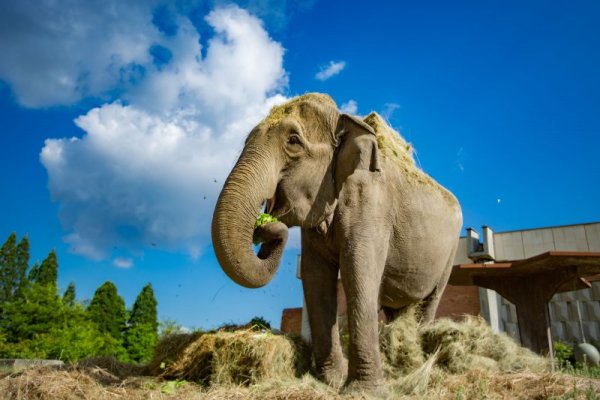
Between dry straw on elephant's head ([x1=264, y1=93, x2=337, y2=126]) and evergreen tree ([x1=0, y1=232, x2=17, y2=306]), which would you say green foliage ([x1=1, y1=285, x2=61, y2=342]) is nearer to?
evergreen tree ([x1=0, y1=232, x2=17, y2=306])

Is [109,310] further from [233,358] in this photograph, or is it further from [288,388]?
[288,388]

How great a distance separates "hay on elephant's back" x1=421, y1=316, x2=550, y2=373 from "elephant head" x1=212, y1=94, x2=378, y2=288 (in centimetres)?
186

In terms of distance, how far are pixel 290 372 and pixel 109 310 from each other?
36.6 meters

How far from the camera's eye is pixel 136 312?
1439 inches

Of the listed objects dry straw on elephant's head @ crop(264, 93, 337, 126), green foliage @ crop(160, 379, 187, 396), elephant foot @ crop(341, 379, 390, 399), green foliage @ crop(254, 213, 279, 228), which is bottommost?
green foliage @ crop(160, 379, 187, 396)

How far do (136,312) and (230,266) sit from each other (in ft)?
118

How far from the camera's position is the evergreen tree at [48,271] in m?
43.3

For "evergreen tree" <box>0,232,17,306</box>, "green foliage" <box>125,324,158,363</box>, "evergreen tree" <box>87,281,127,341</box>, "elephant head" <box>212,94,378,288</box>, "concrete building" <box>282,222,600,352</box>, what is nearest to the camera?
"elephant head" <box>212,94,378,288</box>

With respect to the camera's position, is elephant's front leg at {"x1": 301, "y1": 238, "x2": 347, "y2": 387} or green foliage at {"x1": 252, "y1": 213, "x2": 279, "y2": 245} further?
elephant's front leg at {"x1": 301, "y1": 238, "x2": 347, "y2": 387}

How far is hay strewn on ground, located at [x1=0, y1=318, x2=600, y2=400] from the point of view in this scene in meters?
3.82

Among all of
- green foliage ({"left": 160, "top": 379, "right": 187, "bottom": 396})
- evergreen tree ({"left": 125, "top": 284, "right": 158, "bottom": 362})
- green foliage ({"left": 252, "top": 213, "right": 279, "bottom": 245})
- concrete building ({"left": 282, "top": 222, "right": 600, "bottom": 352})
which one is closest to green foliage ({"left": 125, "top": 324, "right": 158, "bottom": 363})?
evergreen tree ({"left": 125, "top": 284, "right": 158, "bottom": 362})

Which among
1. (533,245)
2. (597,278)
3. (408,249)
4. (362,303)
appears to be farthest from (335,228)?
(533,245)

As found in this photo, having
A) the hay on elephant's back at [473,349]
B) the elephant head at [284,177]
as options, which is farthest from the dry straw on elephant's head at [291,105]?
the hay on elephant's back at [473,349]

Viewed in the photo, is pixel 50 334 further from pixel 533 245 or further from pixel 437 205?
pixel 437 205
